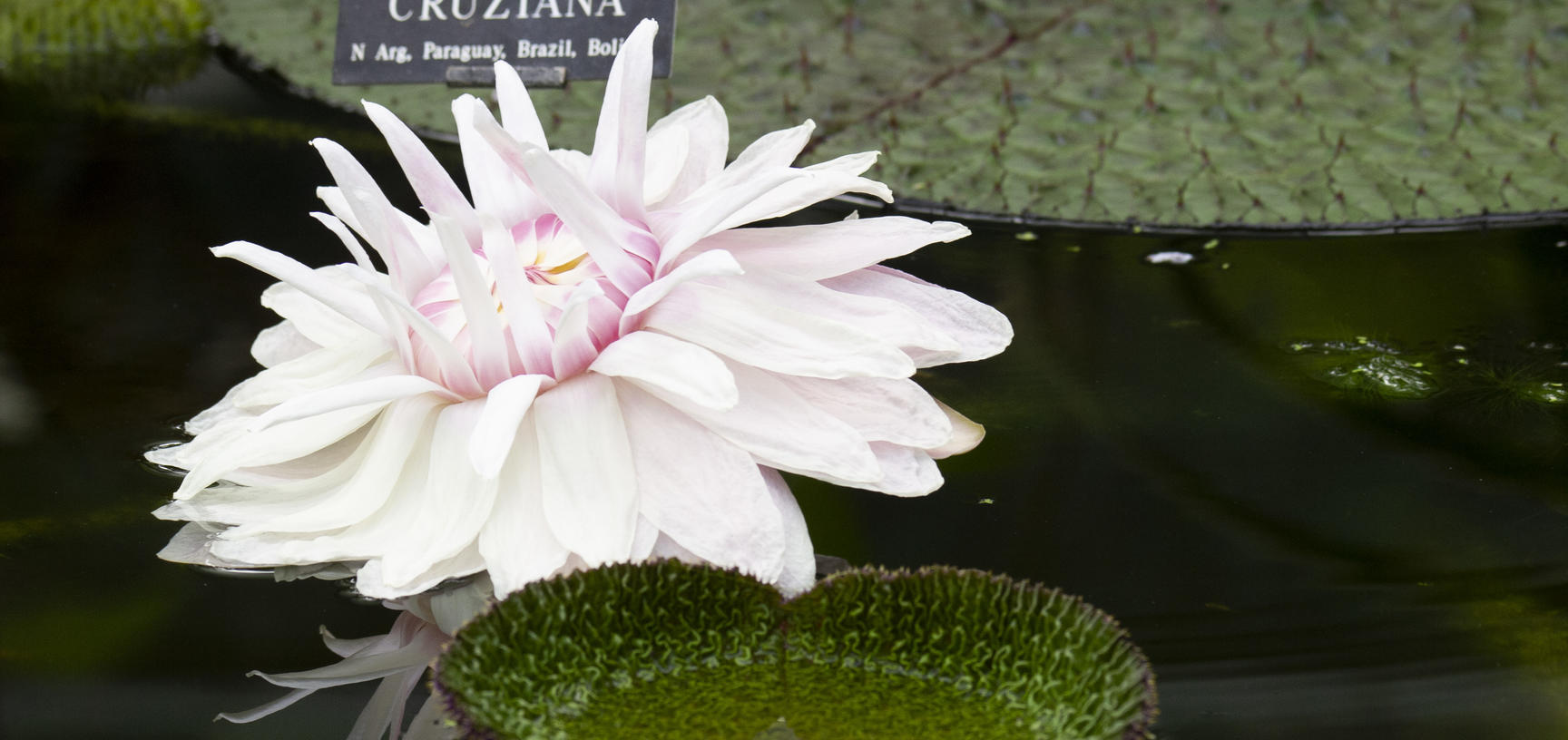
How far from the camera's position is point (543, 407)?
12.7 inches

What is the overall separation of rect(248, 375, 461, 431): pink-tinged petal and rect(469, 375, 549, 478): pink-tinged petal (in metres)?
0.02

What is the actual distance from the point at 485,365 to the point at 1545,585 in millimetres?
296

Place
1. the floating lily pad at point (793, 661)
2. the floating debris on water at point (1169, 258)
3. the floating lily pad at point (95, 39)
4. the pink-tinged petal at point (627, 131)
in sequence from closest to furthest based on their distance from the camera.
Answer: the floating lily pad at point (793, 661) → the pink-tinged petal at point (627, 131) → the floating debris on water at point (1169, 258) → the floating lily pad at point (95, 39)

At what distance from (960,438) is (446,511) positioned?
0.17 metres

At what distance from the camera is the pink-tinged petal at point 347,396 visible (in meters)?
0.30

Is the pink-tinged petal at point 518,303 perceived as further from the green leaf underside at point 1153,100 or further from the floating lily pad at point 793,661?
the green leaf underside at point 1153,100

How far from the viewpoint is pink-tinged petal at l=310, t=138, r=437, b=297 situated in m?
0.34

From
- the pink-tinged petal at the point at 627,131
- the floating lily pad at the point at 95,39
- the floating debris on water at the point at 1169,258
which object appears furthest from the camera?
the floating lily pad at the point at 95,39

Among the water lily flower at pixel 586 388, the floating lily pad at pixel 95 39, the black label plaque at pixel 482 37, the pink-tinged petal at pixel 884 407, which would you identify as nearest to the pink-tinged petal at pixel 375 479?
the water lily flower at pixel 586 388

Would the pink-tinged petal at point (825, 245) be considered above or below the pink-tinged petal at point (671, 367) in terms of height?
above

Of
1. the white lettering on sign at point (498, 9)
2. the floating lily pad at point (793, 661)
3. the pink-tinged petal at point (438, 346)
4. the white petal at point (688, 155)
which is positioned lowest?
the floating lily pad at point (793, 661)

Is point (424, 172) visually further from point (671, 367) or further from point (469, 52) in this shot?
point (469, 52)

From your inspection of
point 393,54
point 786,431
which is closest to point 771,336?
point 786,431

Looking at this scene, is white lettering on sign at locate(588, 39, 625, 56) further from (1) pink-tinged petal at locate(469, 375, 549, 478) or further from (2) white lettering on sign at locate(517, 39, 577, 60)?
(1) pink-tinged petal at locate(469, 375, 549, 478)
